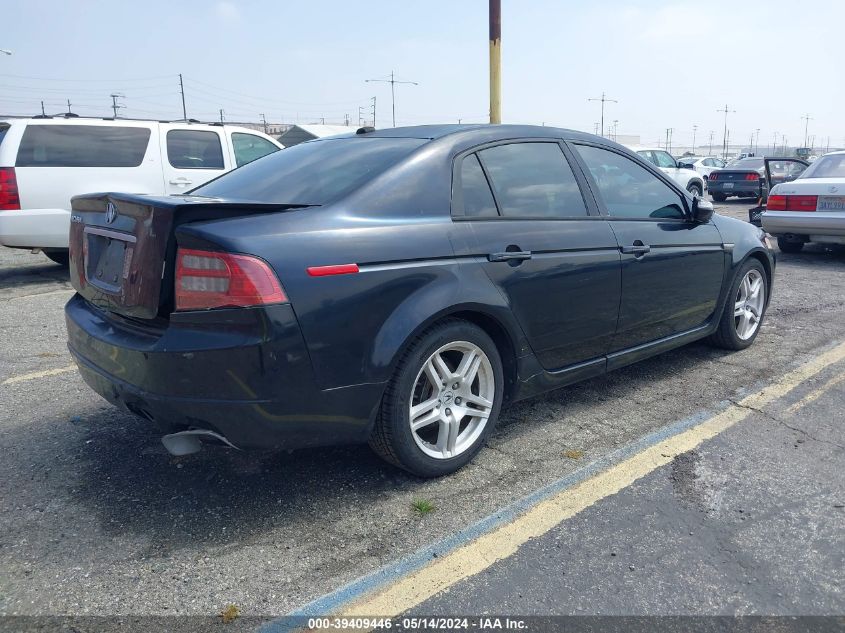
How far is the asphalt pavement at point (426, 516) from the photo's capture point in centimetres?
231

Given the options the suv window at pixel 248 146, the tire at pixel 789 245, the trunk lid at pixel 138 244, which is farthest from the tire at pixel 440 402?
the tire at pixel 789 245

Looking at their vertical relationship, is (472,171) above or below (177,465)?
above

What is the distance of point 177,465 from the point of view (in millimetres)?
3201

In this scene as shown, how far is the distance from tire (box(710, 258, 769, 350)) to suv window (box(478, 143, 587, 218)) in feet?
5.79

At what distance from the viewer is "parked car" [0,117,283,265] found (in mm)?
7520

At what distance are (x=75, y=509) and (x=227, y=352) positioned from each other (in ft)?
3.42

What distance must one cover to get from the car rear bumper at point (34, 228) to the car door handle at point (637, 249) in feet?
21.1

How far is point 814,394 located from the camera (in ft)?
13.6

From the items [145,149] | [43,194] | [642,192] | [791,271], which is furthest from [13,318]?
[791,271]

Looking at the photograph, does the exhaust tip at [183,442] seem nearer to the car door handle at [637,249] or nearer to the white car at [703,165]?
the car door handle at [637,249]

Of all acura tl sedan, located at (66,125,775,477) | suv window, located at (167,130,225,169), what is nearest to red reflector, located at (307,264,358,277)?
acura tl sedan, located at (66,125,775,477)

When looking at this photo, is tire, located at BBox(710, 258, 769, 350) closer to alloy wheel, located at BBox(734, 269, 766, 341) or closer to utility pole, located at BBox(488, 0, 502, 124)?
alloy wheel, located at BBox(734, 269, 766, 341)

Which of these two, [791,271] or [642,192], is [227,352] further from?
[791,271]

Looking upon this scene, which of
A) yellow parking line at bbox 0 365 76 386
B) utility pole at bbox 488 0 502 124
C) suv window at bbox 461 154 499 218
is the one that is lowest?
yellow parking line at bbox 0 365 76 386
